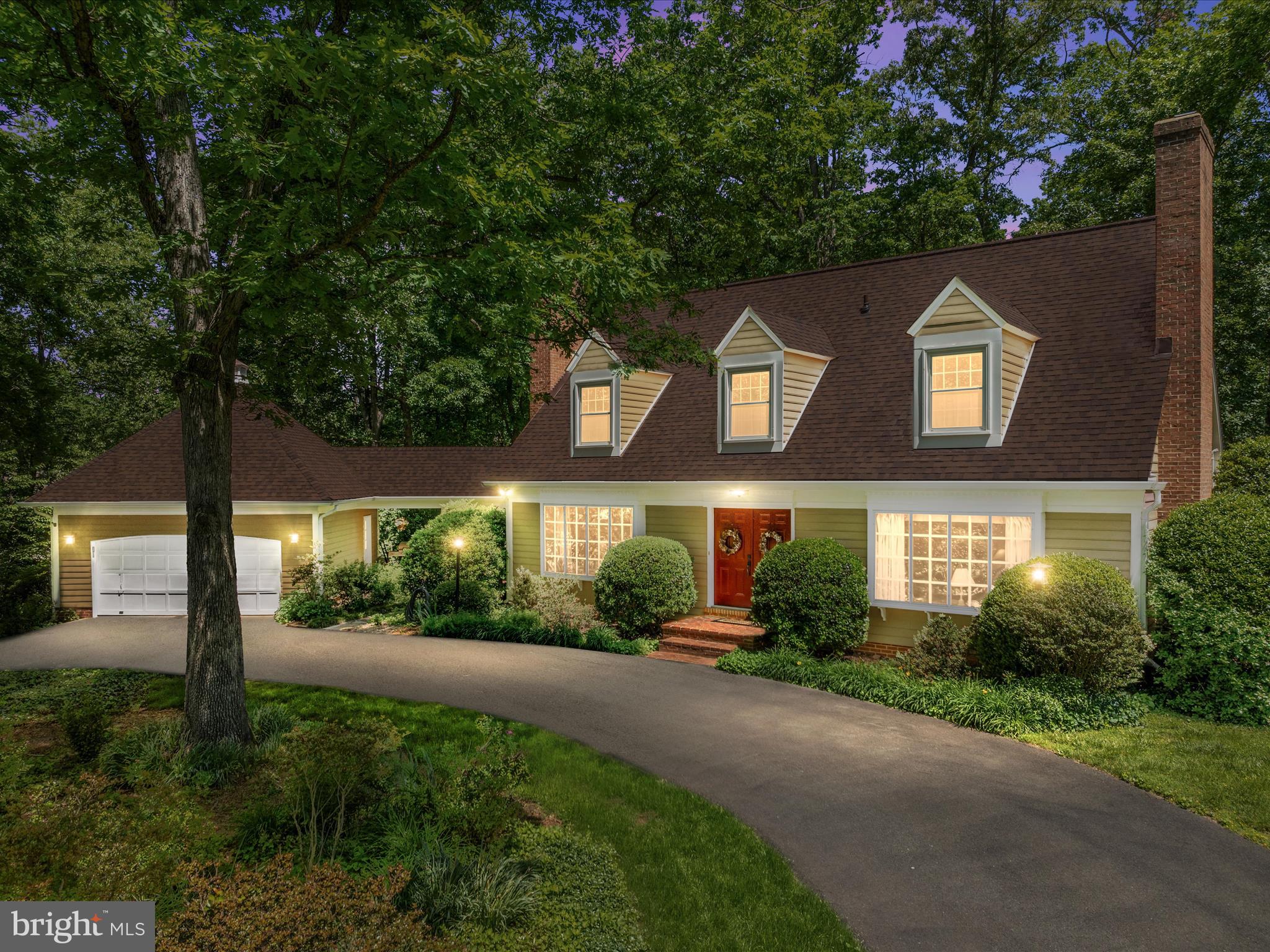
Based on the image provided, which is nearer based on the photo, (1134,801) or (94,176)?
(1134,801)

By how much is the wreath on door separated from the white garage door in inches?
445

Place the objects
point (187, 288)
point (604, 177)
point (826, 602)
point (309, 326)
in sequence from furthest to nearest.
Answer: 1. point (826, 602)
2. point (604, 177)
3. point (309, 326)
4. point (187, 288)

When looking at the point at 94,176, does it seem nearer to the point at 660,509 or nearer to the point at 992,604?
the point at 660,509

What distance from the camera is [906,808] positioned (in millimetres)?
7148

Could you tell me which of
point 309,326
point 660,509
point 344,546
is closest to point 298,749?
point 309,326

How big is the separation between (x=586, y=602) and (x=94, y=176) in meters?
12.5

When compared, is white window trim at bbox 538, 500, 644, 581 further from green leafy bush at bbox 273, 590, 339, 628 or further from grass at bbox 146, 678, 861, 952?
grass at bbox 146, 678, 861, 952

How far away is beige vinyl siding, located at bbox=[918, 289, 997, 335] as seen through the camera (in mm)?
12703

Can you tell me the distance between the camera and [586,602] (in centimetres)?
1736

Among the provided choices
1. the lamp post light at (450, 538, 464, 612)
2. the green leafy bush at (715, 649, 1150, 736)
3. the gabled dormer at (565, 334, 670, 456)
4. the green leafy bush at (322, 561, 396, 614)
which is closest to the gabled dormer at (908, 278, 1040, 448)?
the green leafy bush at (715, 649, 1150, 736)

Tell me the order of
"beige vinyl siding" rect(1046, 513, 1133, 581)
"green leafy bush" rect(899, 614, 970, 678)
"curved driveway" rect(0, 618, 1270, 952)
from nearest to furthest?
"curved driveway" rect(0, 618, 1270, 952) < "beige vinyl siding" rect(1046, 513, 1133, 581) < "green leafy bush" rect(899, 614, 970, 678)

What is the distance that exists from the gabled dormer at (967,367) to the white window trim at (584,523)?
21.0ft

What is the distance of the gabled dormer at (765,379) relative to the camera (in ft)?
49.1

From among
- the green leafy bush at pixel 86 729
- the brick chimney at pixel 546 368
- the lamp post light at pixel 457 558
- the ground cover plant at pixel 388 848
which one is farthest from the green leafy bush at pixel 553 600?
the green leafy bush at pixel 86 729
